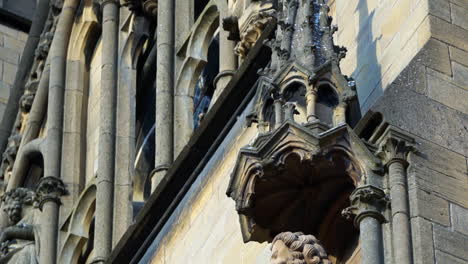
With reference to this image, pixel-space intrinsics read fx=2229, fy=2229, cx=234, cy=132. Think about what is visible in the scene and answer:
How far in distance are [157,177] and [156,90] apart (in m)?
1.04

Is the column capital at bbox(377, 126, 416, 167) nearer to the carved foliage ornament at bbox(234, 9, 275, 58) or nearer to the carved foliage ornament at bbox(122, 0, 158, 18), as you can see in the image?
the carved foliage ornament at bbox(234, 9, 275, 58)

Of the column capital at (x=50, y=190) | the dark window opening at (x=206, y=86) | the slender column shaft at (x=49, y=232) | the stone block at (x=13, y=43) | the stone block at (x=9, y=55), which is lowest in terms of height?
the slender column shaft at (x=49, y=232)

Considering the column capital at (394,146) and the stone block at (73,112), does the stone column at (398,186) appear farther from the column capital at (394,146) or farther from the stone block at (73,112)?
the stone block at (73,112)

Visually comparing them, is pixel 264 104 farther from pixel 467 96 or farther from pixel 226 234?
pixel 226 234

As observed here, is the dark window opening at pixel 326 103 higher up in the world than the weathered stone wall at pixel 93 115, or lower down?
lower down

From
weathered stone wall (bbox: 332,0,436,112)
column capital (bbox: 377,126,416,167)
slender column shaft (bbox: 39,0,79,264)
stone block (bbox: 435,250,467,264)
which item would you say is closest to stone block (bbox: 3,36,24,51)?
slender column shaft (bbox: 39,0,79,264)

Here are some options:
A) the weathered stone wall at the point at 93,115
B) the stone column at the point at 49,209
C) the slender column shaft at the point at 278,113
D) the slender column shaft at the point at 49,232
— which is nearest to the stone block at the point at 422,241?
the slender column shaft at the point at 278,113

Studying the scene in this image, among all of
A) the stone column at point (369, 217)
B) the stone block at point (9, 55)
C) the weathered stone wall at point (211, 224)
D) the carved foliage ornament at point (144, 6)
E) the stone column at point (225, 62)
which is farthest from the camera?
the stone block at point (9, 55)

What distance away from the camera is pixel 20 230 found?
748 inches

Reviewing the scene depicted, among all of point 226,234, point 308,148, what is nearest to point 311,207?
point 308,148

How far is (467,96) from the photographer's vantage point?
12.4 metres

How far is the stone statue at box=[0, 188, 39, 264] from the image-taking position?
18.6m

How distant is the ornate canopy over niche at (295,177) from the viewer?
39.1ft

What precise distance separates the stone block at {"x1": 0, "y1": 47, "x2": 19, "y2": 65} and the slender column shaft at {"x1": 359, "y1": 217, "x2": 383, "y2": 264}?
13419 mm
